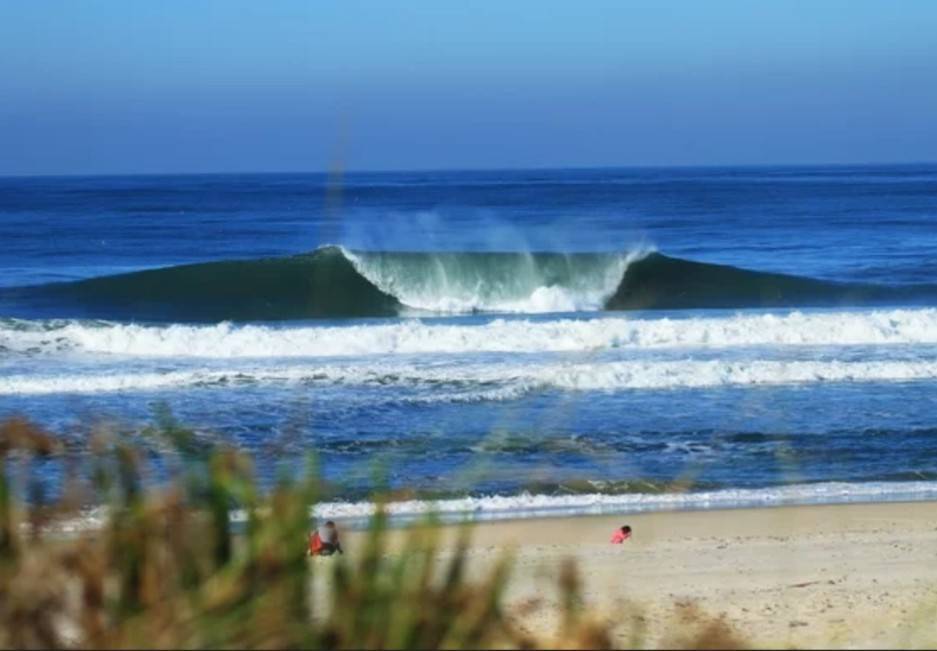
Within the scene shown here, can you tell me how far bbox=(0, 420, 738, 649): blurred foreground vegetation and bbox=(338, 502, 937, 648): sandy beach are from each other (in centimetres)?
340

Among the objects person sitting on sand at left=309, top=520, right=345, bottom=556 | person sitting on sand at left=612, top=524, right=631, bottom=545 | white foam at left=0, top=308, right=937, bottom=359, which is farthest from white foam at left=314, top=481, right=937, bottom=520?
white foam at left=0, top=308, right=937, bottom=359

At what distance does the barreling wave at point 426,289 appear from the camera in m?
28.8

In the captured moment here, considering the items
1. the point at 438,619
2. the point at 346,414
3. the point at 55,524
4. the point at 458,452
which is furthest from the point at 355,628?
the point at 346,414

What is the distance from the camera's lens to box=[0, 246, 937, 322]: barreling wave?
28.8 metres

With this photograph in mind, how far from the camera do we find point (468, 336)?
2122cm

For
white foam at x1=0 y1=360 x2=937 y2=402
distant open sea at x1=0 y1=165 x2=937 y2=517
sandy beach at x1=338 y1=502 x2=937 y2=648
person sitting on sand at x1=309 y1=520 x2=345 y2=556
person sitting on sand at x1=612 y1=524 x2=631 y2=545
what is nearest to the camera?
sandy beach at x1=338 y1=502 x2=937 y2=648

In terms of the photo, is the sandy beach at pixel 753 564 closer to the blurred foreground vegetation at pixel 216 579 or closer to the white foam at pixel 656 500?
the white foam at pixel 656 500

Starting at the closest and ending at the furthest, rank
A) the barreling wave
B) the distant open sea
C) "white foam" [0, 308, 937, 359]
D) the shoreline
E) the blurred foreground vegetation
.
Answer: the blurred foreground vegetation < the shoreline < the distant open sea < "white foam" [0, 308, 937, 359] < the barreling wave

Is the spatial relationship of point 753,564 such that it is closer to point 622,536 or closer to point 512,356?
point 622,536

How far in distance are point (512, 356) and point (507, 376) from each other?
2229mm

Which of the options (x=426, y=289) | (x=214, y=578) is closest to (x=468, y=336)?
(x=426, y=289)

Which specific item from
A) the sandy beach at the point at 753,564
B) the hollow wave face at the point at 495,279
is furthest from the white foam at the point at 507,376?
the hollow wave face at the point at 495,279

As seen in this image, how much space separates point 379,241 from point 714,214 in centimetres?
2071

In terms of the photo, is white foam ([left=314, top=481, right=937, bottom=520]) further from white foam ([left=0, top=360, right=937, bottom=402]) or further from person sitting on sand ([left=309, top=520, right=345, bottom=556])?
white foam ([left=0, top=360, right=937, bottom=402])
